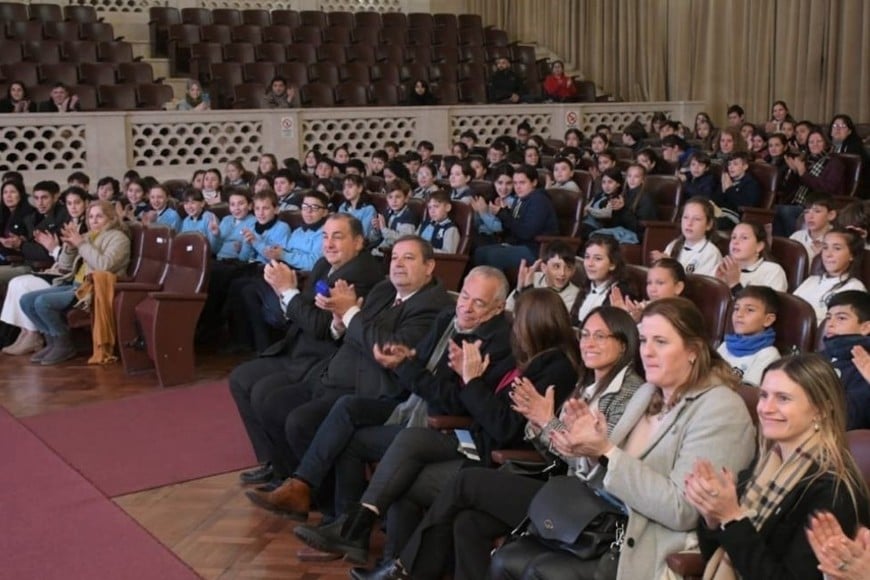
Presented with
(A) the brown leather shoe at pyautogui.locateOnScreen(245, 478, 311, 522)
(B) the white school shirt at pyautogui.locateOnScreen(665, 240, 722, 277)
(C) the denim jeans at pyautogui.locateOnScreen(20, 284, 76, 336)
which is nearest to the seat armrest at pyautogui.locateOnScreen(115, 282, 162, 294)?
(C) the denim jeans at pyautogui.locateOnScreen(20, 284, 76, 336)

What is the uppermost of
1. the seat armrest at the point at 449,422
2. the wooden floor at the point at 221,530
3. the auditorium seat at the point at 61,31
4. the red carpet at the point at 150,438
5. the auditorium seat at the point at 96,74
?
the auditorium seat at the point at 61,31

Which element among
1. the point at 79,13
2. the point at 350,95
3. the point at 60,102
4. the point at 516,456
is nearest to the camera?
the point at 516,456

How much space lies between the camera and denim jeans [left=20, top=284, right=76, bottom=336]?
261 inches

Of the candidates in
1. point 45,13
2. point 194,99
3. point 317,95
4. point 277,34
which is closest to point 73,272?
point 194,99

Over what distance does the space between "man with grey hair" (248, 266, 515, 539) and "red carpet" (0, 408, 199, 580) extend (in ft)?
1.61

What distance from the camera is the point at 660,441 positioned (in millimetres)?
2703

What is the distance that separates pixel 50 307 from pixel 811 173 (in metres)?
5.23

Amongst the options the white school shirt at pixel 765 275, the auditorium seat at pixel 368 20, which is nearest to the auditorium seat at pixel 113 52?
the auditorium seat at pixel 368 20

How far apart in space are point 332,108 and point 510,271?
4.93m

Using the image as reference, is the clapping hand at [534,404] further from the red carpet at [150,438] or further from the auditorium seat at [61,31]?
the auditorium seat at [61,31]

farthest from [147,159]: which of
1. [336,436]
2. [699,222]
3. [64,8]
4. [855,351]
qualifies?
[855,351]

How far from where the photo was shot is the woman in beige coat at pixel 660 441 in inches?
102

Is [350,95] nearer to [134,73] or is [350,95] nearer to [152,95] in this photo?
[152,95]

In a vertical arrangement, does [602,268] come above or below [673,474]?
above
